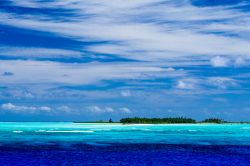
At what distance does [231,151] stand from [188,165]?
30.2 ft

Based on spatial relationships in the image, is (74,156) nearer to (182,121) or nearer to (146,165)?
(146,165)

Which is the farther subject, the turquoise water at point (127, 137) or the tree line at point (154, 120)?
the tree line at point (154, 120)

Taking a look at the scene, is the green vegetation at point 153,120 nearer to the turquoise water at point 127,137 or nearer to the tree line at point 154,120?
the tree line at point 154,120

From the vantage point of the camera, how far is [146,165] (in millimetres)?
27094

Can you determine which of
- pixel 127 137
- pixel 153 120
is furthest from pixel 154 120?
pixel 127 137

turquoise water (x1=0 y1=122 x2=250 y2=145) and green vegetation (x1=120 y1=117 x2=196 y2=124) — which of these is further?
green vegetation (x1=120 y1=117 x2=196 y2=124)

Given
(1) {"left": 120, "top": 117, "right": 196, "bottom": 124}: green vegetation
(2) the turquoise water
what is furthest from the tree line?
(2) the turquoise water

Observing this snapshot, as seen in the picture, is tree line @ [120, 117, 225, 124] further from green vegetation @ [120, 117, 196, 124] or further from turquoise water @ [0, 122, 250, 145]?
turquoise water @ [0, 122, 250, 145]

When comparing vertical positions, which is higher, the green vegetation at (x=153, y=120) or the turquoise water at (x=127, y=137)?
the green vegetation at (x=153, y=120)

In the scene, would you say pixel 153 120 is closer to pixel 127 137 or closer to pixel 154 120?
pixel 154 120

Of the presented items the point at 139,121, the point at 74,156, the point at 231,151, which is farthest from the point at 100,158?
the point at 139,121

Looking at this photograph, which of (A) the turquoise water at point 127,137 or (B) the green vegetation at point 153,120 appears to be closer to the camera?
(A) the turquoise water at point 127,137

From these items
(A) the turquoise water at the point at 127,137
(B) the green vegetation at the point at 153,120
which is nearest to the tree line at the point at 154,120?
(B) the green vegetation at the point at 153,120

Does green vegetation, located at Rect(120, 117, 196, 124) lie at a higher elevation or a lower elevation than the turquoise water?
higher
